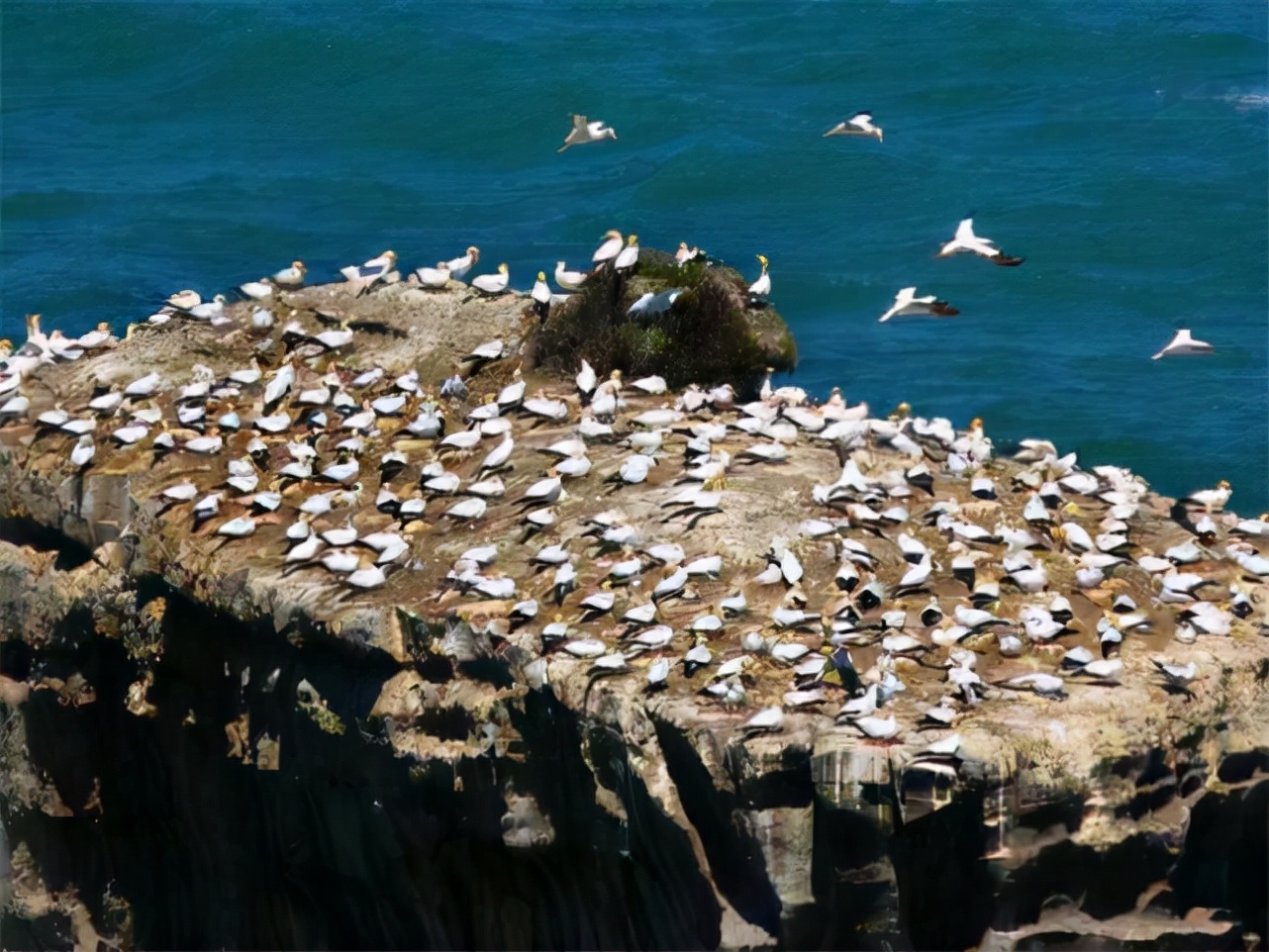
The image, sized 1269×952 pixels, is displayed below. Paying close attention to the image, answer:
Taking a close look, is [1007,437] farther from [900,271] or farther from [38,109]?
[38,109]

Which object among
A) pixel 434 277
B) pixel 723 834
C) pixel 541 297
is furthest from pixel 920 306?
pixel 723 834

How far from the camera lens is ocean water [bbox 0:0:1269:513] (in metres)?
42.4

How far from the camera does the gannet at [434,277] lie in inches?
1054

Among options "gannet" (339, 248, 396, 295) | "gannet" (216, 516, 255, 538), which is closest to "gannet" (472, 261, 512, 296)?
"gannet" (339, 248, 396, 295)

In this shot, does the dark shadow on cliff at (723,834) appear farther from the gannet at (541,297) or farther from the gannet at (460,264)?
the gannet at (460,264)

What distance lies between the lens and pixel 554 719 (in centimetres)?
1861

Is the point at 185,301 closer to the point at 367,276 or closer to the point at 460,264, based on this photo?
the point at 367,276

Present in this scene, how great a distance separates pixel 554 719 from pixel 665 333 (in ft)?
25.2

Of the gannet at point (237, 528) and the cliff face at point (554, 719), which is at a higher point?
the gannet at point (237, 528)

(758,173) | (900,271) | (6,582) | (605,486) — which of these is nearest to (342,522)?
(605,486)

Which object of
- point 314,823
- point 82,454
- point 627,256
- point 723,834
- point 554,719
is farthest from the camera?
point 627,256

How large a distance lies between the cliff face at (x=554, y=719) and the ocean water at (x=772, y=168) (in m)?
18.0

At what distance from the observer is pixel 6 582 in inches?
905

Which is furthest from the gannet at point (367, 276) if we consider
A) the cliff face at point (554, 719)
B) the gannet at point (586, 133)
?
the gannet at point (586, 133)
